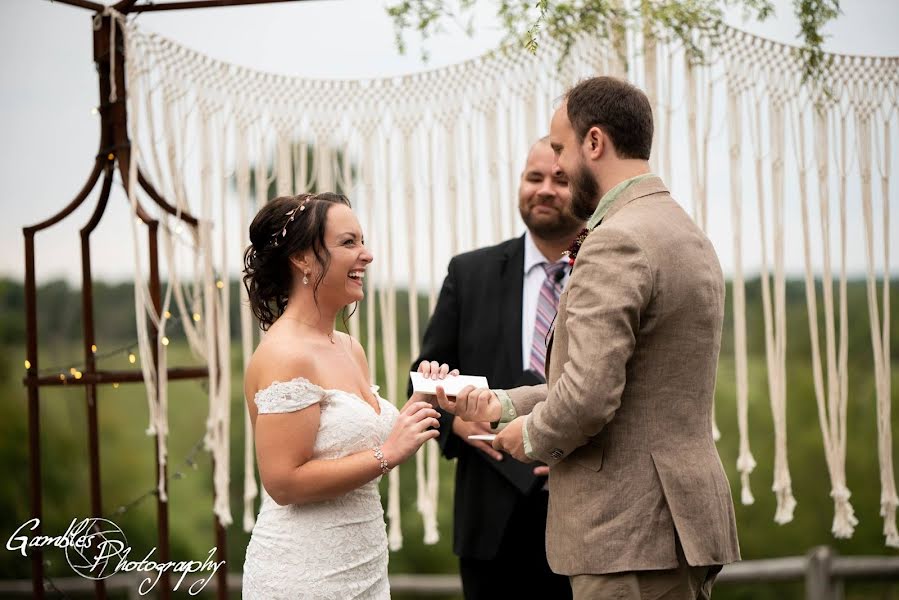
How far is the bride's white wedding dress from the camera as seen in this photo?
1982 mm

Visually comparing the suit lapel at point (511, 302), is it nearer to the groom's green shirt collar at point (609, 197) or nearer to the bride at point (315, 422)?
the bride at point (315, 422)

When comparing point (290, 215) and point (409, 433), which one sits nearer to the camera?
point (409, 433)

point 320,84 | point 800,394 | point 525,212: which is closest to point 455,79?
point 320,84

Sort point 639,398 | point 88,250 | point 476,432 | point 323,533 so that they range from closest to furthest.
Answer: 1. point 639,398
2. point 323,533
3. point 476,432
4. point 88,250

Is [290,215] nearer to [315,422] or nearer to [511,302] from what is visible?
[315,422]

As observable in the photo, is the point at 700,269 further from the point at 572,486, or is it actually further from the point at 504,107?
the point at 504,107

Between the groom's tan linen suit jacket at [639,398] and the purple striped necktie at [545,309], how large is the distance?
2.61 feet

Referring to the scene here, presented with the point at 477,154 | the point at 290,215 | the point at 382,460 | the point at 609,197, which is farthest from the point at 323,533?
the point at 477,154

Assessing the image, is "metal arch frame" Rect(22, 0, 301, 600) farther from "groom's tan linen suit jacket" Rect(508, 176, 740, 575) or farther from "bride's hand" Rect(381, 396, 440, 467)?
"groom's tan linen suit jacket" Rect(508, 176, 740, 575)

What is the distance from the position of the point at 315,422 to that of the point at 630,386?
2.22 feet

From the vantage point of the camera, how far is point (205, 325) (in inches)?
126

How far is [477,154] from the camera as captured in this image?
3.16m

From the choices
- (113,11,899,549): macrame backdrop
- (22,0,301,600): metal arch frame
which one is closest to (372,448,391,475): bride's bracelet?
(113,11,899,549): macrame backdrop

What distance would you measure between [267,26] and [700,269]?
4158mm
